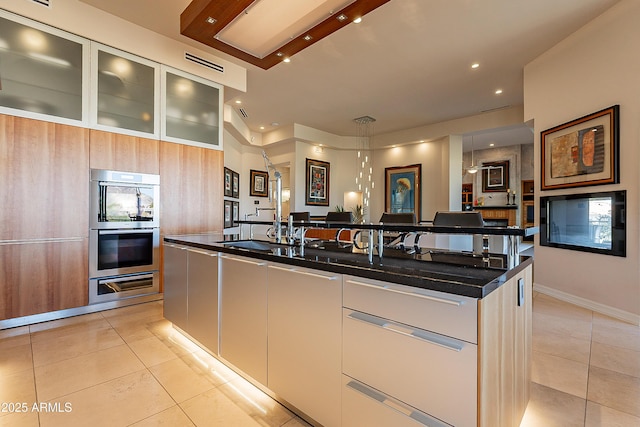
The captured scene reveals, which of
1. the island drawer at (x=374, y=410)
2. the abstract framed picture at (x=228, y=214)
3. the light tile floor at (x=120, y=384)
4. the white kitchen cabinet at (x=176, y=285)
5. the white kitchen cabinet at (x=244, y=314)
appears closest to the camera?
the island drawer at (x=374, y=410)

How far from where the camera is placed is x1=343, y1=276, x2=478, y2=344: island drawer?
3.07 feet

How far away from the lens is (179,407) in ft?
5.16

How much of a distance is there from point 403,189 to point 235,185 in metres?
4.16

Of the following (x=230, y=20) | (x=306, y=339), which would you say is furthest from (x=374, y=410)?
(x=230, y=20)

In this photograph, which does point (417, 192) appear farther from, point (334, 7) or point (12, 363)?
point (12, 363)

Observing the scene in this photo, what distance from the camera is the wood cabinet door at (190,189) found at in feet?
11.6

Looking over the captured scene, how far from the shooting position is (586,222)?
3.47 meters

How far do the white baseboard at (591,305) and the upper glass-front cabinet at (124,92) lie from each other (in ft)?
17.6

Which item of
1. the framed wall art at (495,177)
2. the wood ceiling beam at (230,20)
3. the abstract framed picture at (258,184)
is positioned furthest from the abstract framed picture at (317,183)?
the framed wall art at (495,177)

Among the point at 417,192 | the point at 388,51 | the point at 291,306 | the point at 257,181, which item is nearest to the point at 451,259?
the point at 291,306

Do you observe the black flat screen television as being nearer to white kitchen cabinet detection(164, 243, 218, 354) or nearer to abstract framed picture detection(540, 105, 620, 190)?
abstract framed picture detection(540, 105, 620, 190)

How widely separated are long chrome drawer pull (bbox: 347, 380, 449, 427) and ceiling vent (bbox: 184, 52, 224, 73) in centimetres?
402

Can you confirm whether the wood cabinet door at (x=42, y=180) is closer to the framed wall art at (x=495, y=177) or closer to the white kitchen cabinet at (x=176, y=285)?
the white kitchen cabinet at (x=176, y=285)

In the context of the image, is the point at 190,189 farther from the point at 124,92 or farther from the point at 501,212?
the point at 501,212
